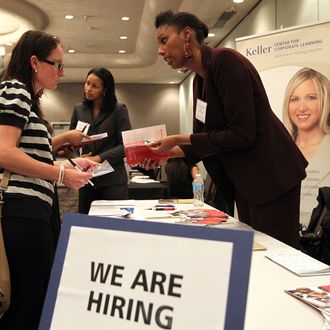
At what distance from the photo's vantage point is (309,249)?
7.84 feet

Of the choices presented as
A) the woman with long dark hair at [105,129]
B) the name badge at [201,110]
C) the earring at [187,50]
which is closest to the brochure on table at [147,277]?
the name badge at [201,110]

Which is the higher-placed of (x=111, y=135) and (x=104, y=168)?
(x=111, y=135)

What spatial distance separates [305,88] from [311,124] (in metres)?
0.32

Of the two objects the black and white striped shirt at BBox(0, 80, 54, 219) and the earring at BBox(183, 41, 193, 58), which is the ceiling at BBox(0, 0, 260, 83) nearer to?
the earring at BBox(183, 41, 193, 58)

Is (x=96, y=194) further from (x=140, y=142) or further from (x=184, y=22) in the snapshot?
(x=184, y=22)

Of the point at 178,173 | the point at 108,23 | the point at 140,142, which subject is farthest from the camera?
the point at 108,23

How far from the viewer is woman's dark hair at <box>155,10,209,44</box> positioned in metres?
1.88

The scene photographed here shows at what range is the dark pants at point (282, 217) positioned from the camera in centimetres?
173

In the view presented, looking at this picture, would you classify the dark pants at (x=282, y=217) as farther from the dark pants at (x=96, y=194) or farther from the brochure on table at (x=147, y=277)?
the dark pants at (x=96, y=194)

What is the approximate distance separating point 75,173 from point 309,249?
4.90 ft

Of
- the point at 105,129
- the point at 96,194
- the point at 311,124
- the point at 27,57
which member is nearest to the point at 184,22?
the point at 27,57

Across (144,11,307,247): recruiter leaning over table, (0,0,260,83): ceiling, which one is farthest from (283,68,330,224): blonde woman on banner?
(0,0,260,83): ceiling

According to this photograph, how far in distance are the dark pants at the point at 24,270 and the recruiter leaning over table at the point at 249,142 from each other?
77cm

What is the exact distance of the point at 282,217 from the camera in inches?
68.1
